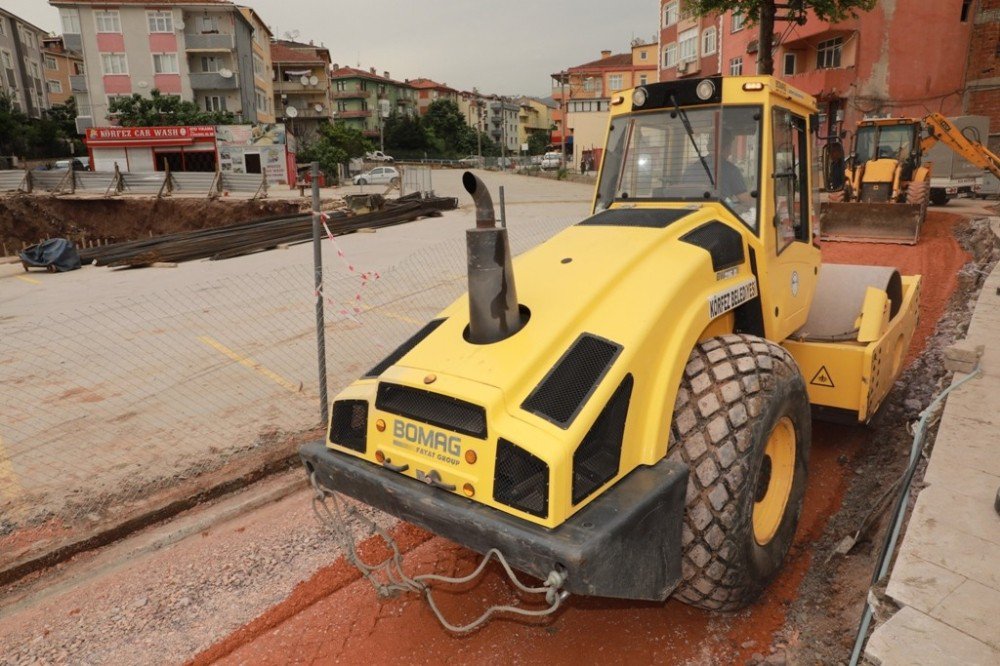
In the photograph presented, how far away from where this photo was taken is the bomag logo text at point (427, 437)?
9.67ft

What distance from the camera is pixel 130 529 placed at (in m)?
4.66

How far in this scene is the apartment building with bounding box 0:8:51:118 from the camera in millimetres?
63156

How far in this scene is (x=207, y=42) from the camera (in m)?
49.5

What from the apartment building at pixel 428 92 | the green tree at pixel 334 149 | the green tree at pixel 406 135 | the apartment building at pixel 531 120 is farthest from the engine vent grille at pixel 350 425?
the apartment building at pixel 531 120

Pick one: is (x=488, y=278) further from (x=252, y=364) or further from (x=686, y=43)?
(x=686, y=43)

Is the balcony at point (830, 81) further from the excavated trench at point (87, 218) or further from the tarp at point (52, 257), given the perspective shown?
the tarp at point (52, 257)

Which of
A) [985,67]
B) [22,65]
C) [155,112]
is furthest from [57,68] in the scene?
[985,67]

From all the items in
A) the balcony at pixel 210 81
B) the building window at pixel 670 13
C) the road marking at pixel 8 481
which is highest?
the building window at pixel 670 13

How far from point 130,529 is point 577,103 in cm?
8217

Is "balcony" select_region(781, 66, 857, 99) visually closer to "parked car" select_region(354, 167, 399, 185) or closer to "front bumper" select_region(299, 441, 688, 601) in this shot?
"parked car" select_region(354, 167, 399, 185)

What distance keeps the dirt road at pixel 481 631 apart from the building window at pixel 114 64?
5479 centimetres

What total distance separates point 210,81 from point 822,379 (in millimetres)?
53805

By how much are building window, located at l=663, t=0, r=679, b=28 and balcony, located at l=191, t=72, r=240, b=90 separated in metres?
32.0

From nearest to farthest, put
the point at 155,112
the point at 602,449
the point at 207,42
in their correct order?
the point at 602,449
the point at 155,112
the point at 207,42
